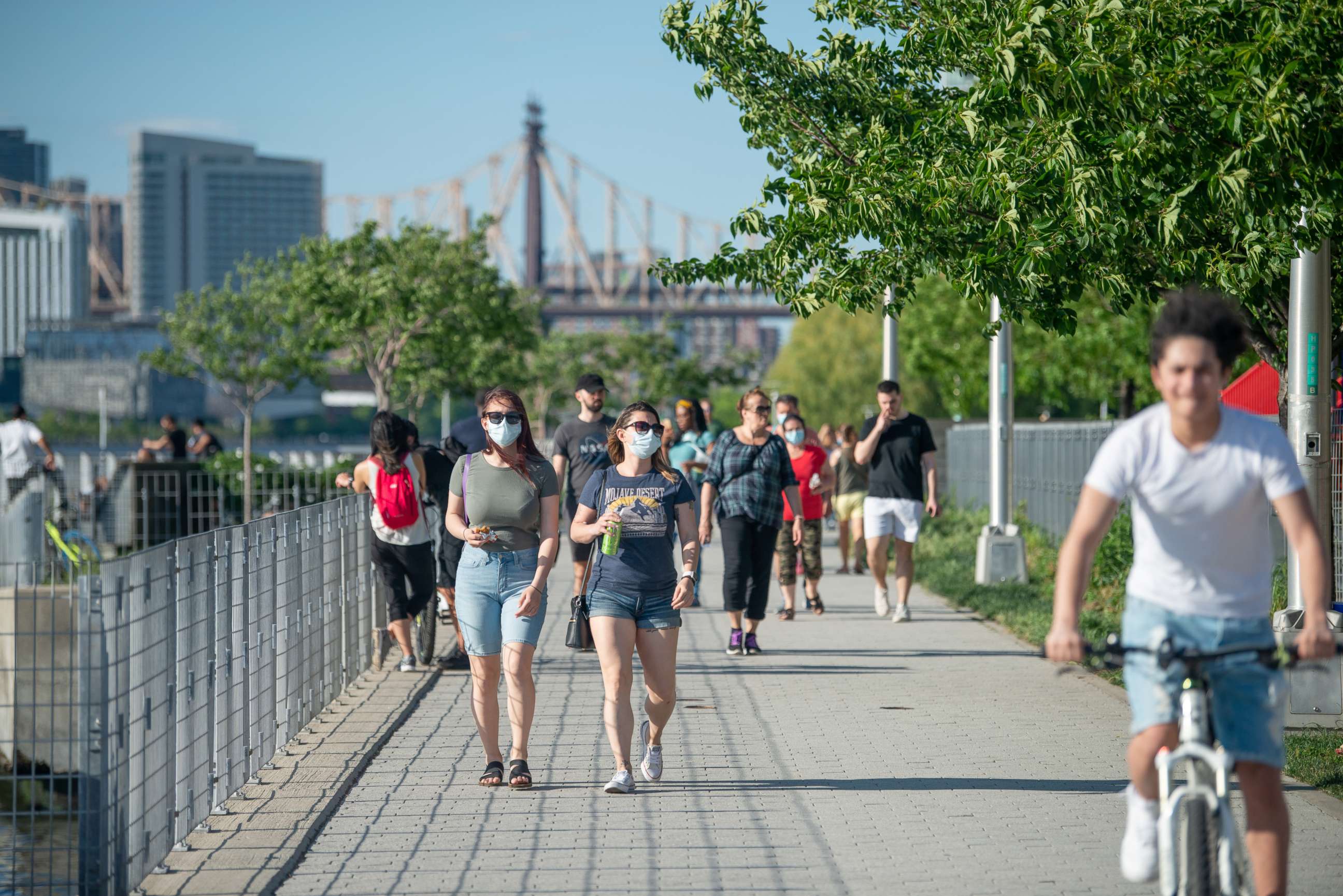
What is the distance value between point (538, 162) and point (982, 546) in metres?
152

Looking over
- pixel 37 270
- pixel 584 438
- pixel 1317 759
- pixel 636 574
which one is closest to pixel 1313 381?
pixel 1317 759

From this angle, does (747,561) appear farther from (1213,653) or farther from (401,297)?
(401,297)

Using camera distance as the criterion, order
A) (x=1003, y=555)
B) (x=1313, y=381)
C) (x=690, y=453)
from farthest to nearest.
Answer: (x=1003, y=555)
(x=690, y=453)
(x=1313, y=381)

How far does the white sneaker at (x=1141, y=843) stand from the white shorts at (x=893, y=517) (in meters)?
8.65

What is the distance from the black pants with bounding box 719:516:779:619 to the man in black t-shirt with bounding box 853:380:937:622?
2.13m

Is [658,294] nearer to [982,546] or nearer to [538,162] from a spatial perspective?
[538,162]

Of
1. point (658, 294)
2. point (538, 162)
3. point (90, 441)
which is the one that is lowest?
point (90, 441)

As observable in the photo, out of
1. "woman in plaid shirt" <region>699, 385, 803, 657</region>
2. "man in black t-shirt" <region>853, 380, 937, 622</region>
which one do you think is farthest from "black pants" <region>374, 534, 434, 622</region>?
"man in black t-shirt" <region>853, 380, 937, 622</region>

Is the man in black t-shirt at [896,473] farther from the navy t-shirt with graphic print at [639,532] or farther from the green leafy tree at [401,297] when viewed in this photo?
the green leafy tree at [401,297]

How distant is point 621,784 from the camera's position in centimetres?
679

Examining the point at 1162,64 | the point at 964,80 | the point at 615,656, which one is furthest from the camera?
the point at 964,80

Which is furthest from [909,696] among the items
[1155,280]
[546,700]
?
[1155,280]

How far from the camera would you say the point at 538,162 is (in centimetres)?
16450

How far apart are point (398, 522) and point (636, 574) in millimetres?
3577
